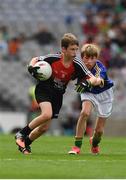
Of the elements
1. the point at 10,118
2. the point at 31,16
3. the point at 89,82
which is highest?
the point at 89,82

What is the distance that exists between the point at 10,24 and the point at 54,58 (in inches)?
740

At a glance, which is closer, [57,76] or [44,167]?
[44,167]

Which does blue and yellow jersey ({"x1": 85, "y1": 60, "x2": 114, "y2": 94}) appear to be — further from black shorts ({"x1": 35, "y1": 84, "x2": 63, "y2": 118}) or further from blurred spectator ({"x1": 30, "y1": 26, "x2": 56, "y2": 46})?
blurred spectator ({"x1": 30, "y1": 26, "x2": 56, "y2": 46})

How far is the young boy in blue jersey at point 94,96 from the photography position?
47.8ft

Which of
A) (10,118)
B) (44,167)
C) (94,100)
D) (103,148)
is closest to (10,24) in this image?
(10,118)

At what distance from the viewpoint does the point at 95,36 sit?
108ft

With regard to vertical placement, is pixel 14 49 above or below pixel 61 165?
below

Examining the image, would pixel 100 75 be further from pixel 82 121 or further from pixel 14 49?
pixel 14 49

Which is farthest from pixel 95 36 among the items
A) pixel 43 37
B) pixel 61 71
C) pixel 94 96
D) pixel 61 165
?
pixel 61 165

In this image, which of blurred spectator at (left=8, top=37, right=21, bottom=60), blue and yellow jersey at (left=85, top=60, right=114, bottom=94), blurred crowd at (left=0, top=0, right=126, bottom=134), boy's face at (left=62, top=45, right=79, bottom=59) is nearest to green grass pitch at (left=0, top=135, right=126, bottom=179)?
blue and yellow jersey at (left=85, top=60, right=114, bottom=94)

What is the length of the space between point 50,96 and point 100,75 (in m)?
1.03

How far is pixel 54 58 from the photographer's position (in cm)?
1430

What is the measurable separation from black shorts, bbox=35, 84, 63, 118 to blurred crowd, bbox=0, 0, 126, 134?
1381cm

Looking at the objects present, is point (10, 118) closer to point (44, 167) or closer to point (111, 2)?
point (111, 2)
